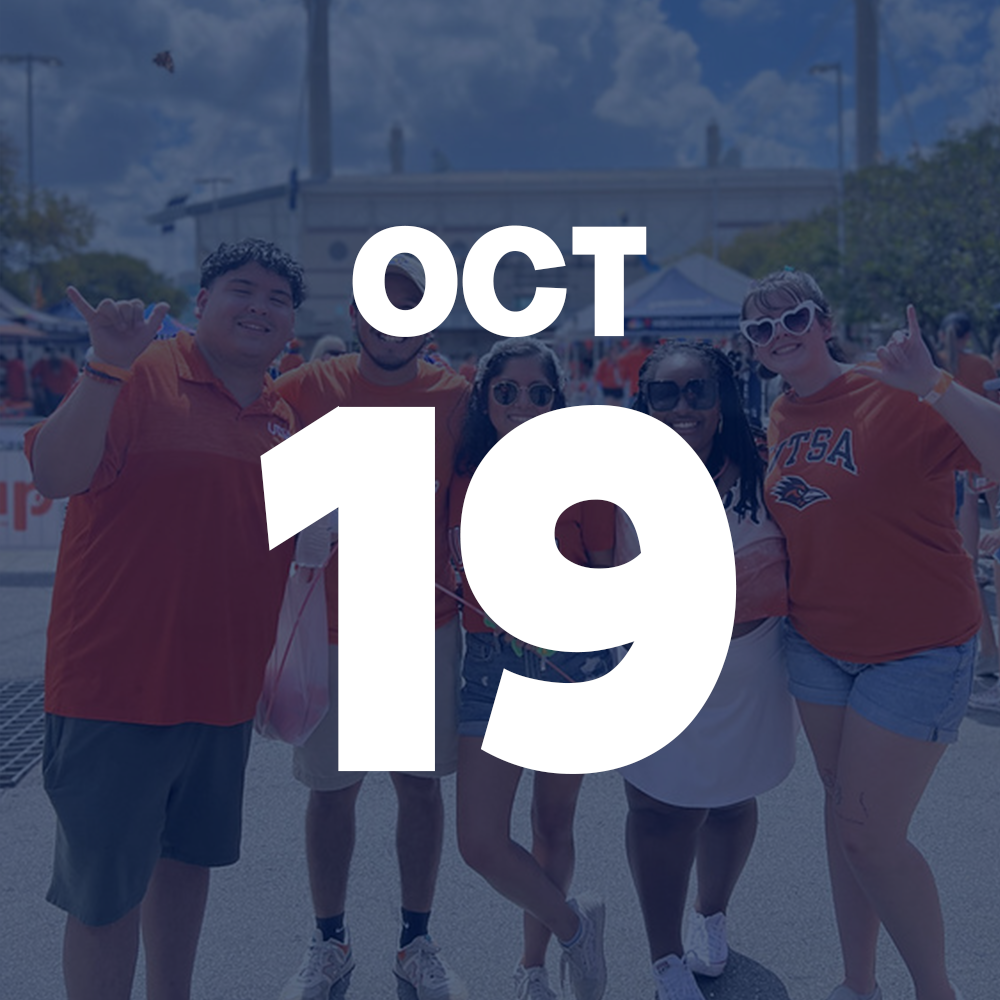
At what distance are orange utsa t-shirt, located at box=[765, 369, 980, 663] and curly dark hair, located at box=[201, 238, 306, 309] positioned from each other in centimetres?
142

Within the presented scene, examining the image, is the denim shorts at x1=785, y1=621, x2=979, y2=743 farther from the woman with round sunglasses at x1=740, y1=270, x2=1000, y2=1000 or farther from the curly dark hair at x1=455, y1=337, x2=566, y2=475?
the curly dark hair at x1=455, y1=337, x2=566, y2=475

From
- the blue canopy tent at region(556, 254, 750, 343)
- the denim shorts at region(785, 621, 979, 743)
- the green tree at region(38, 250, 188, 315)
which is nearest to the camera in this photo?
the denim shorts at region(785, 621, 979, 743)

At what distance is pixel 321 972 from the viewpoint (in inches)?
140

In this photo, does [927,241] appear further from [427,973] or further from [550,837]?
[427,973]

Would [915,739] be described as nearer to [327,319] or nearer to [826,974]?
[826,974]

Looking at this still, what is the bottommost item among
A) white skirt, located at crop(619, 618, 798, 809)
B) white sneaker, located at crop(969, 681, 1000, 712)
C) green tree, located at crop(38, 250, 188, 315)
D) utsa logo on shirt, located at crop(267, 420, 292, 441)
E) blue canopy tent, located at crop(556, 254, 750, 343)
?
white sneaker, located at crop(969, 681, 1000, 712)

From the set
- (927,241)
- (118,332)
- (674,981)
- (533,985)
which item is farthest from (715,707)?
(927,241)

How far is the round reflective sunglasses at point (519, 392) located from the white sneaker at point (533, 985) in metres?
1.63

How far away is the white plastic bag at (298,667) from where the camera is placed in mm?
3248

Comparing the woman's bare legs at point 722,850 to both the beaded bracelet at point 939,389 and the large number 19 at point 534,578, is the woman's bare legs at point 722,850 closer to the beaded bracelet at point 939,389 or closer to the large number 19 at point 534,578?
the large number 19 at point 534,578

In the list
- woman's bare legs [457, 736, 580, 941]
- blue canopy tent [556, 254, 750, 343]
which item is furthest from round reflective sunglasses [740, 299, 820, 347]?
blue canopy tent [556, 254, 750, 343]

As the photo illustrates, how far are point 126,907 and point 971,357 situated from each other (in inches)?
282

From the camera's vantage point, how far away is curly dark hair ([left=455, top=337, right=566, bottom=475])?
138 inches

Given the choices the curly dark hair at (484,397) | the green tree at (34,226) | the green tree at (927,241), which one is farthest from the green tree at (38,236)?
the curly dark hair at (484,397)
